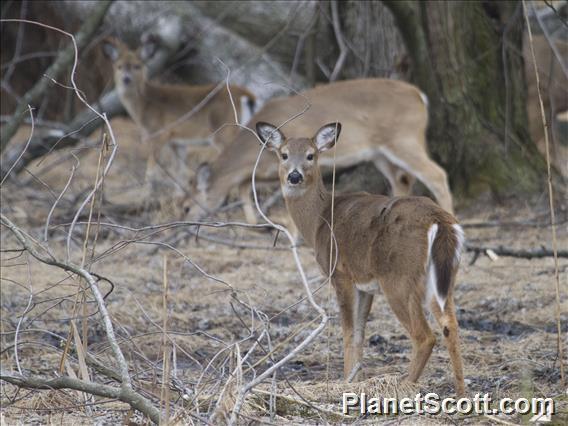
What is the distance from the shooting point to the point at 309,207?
641cm

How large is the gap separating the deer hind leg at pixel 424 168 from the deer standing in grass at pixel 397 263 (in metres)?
3.24

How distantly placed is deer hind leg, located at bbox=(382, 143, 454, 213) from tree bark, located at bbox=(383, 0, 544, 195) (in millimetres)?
477

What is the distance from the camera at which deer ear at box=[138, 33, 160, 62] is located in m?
12.8

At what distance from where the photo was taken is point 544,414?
14.1 ft

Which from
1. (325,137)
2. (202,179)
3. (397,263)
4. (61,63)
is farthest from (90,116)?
(397,263)

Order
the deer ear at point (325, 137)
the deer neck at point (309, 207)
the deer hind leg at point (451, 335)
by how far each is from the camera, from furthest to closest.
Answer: the deer ear at point (325, 137), the deer neck at point (309, 207), the deer hind leg at point (451, 335)

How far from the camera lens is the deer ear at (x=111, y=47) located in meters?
13.2

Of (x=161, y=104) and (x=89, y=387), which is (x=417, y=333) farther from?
(x=161, y=104)

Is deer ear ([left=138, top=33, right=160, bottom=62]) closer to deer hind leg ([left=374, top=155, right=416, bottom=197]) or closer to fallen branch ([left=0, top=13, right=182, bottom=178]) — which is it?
fallen branch ([left=0, top=13, right=182, bottom=178])

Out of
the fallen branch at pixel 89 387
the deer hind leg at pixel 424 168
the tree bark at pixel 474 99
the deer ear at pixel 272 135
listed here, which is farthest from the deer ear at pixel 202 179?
the fallen branch at pixel 89 387

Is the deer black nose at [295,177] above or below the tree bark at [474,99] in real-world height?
above

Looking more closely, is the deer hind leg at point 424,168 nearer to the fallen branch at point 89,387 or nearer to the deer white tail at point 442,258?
the deer white tail at point 442,258

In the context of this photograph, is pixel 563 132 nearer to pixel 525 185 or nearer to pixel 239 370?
pixel 525 185

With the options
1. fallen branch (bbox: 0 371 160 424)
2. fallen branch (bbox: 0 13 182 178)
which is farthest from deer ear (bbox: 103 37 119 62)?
fallen branch (bbox: 0 371 160 424)
